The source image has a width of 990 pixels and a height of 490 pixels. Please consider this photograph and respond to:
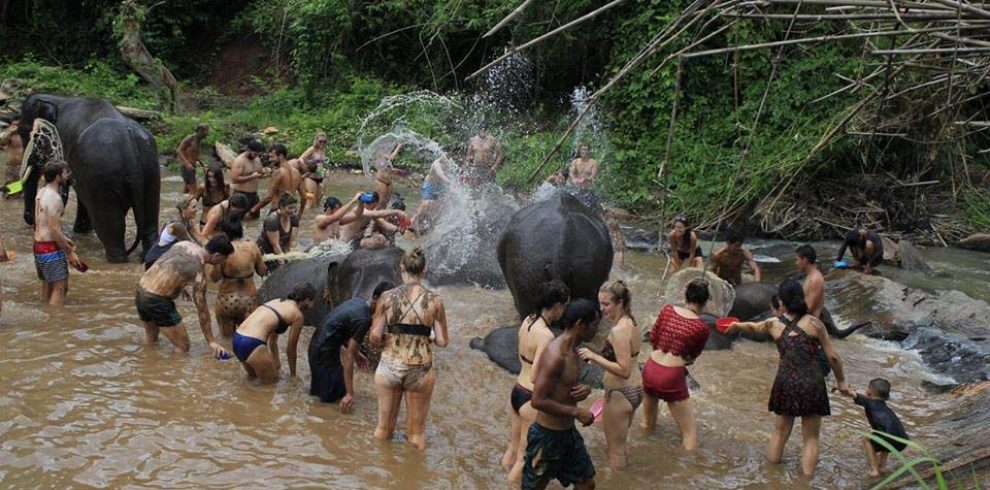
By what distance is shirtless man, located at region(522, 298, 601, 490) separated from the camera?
4738mm

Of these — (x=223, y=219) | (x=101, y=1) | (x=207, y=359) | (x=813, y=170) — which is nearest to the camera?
(x=207, y=359)

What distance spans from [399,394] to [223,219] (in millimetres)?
3577

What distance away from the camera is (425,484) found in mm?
5516

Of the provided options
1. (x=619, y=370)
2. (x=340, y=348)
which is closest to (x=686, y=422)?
(x=619, y=370)

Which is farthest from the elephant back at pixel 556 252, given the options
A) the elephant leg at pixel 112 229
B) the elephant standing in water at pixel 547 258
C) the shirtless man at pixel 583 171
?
the shirtless man at pixel 583 171

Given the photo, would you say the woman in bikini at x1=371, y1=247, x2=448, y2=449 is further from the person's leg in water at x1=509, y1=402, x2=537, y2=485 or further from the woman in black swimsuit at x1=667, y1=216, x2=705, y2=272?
the woman in black swimsuit at x1=667, y1=216, x2=705, y2=272

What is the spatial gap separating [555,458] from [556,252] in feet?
9.97

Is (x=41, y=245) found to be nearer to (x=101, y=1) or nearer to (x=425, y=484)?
(x=425, y=484)

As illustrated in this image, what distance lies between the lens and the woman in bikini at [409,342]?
5789 mm

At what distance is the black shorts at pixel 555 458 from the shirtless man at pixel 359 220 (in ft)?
16.3

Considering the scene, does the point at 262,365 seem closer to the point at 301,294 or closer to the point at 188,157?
the point at 301,294

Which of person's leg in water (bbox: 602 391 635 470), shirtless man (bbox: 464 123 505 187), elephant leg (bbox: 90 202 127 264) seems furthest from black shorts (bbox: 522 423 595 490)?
shirtless man (bbox: 464 123 505 187)

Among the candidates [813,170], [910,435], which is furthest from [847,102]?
[910,435]

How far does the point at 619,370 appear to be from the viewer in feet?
17.7
